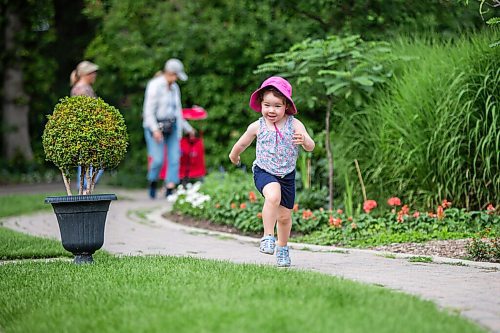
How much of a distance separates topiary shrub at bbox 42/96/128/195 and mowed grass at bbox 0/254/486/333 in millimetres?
927

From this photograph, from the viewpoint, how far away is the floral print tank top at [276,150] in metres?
6.96

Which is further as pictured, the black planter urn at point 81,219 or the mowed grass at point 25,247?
the mowed grass at point 25,247

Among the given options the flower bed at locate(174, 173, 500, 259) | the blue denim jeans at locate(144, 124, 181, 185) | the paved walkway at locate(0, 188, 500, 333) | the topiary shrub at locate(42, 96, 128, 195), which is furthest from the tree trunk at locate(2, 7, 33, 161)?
the topiary shrub at locate(42, 96, 128, 195)

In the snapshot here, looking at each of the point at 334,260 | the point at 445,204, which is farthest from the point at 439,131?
the point at 334,260

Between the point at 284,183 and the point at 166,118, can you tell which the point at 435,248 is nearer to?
the point at 284,183

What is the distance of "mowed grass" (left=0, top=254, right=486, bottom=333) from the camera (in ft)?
15.2

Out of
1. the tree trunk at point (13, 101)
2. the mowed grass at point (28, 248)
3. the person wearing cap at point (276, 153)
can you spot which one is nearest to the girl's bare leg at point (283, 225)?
the person wearing cap at point (276, 153)

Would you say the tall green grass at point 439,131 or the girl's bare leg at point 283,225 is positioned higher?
the tall green grass at point 439,131

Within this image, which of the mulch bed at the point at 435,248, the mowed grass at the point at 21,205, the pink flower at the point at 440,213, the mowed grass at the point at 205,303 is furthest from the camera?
the mowed grass at the point at 21,205

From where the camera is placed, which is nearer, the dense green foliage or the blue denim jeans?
the dense green foliage

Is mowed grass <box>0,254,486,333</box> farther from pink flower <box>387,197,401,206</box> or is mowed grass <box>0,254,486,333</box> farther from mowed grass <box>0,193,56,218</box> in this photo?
mowed grass <box>0,193,56,218</box>

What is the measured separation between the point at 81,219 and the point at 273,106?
1726mm

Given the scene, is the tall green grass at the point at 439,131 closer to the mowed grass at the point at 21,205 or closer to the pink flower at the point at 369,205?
the pink flower at the point at 369,205

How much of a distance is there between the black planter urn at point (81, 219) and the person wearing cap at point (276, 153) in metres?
1.14
